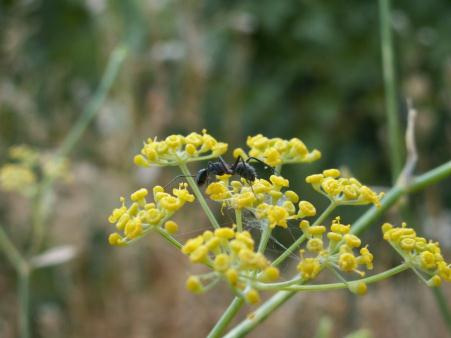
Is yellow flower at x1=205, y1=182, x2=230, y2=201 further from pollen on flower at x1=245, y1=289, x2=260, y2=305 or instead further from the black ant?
pollen on flower at x1=245, y1=289, x2=260, y2=305

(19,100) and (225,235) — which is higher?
(225,235)

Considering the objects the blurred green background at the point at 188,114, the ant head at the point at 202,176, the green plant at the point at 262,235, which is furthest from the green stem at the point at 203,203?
the blurred green background at the point at 188,114

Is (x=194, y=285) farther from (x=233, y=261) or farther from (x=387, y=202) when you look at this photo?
(x=387, y=202)

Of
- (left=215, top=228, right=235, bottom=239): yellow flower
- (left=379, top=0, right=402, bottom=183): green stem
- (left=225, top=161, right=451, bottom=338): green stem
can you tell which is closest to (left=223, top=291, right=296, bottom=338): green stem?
(left=225, top=161, right=451, bottom=338): green stem

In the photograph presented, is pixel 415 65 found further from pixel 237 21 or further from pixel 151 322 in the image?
pixel 151 322

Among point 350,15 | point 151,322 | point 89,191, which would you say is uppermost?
point 350,15

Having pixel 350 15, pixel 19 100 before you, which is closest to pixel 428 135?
pixel 350 15

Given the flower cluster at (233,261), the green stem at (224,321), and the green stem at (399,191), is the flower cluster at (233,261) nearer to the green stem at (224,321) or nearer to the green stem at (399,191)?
the green stem at (224,321)
